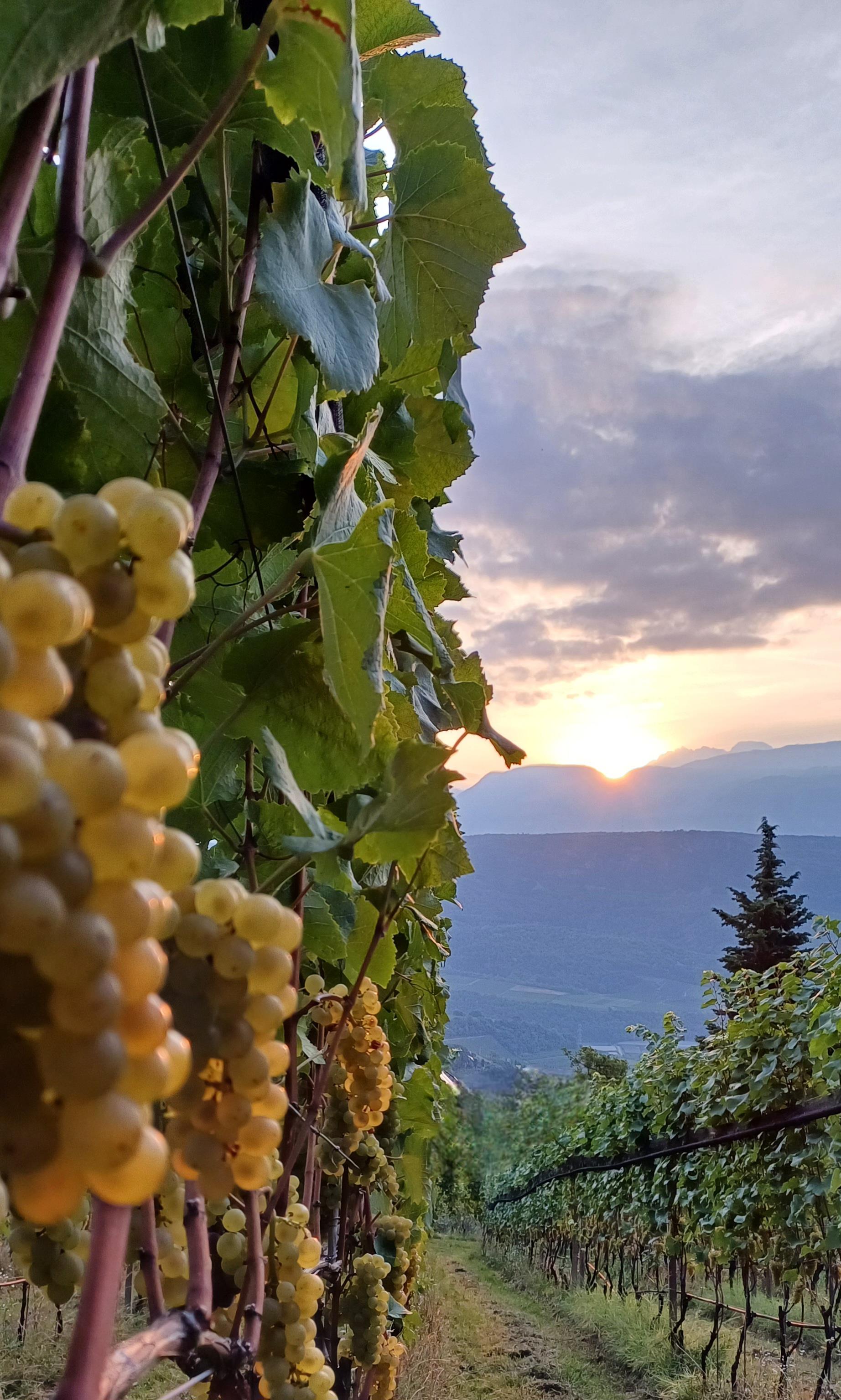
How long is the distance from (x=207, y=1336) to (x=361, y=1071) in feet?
2.49

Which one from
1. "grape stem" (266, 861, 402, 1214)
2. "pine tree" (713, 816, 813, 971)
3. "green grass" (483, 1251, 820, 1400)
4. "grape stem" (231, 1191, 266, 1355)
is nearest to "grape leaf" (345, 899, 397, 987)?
"grape stem" (266, 861, 402, 1214)

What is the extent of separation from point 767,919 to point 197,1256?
24990 millimetres

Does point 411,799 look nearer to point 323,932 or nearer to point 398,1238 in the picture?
point 323,932

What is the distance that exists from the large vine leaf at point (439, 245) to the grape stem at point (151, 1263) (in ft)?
3.09


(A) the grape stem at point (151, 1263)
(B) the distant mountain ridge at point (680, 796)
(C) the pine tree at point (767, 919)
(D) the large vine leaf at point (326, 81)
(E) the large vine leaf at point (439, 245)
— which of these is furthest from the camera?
(B) the distant mountain ridge at point (680, 796)

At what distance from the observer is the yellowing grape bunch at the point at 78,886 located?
0.21 meters

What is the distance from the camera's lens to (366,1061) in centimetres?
137

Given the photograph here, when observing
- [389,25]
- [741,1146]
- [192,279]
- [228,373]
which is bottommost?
[741,1146]

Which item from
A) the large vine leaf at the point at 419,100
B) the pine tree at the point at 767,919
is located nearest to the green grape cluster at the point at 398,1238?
the large vine leaf at the point at 419,100

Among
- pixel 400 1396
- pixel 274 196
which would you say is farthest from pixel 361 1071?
pixel 400 1396

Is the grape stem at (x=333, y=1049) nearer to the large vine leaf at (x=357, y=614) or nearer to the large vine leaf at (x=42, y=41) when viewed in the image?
the large vine leaf at (x=357, y=614)

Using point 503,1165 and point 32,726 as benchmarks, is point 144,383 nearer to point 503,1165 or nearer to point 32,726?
point 32,726

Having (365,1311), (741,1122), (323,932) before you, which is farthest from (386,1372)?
(741,1122)

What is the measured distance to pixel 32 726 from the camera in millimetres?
216
